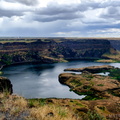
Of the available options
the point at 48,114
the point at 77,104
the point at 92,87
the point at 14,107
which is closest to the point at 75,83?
the point at 92,87

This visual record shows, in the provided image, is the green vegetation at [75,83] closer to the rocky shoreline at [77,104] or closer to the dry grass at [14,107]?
the rocky shoreline at [77,104]

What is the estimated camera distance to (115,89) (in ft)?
263

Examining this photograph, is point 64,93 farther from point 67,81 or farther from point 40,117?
point 40,117

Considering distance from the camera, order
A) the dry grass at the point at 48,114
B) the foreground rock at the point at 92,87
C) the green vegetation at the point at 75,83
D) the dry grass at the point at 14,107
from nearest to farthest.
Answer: the dry grass at the point at 48,114, the dry grass at the point at 14,107, the foreground rock at the point at 92,87, the green vegetation at the point at 75,83

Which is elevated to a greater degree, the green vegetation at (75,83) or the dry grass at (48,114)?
the dry grass at (48,114)

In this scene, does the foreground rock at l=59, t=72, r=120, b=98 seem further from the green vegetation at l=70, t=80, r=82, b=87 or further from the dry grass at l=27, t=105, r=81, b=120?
the dry grass at l=27, t=105, r=81, b=120

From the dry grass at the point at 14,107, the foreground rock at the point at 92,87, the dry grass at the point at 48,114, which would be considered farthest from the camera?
the foreground rock at the point at 92,87

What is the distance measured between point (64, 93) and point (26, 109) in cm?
6909

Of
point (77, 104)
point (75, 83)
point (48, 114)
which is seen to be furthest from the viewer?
point (75, 83)

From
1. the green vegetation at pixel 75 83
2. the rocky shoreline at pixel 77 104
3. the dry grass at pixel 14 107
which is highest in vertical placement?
the dry grass at pixel 14 107

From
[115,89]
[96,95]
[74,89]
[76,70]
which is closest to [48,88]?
[74,89]

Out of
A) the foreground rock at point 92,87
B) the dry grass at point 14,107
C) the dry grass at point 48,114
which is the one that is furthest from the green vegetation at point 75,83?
the dry grass at point 48,114

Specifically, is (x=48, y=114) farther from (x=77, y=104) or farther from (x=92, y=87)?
(x=92, y=87)

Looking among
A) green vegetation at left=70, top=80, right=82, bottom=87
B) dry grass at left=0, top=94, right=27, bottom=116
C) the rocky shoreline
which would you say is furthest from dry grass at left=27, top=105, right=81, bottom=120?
green vegetation at left=70, top=80, right=82, bottom=87
